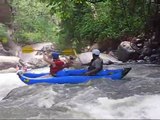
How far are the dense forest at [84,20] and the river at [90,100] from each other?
12.3 ft

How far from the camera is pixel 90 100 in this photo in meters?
7.23

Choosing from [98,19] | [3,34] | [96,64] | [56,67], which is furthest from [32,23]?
[96,64]

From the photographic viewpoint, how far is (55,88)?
8562mm

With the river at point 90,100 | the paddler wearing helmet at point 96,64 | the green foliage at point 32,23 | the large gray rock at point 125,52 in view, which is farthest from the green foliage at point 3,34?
the paddler wearing helmet at point 96,64

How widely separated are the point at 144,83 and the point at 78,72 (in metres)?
1.77

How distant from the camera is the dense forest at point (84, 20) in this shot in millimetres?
13781

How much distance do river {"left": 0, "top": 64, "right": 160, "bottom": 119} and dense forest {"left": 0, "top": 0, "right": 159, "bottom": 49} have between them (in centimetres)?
374

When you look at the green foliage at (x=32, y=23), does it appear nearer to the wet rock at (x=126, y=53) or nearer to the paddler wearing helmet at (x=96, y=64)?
the wet rock at (x=126, y=53)

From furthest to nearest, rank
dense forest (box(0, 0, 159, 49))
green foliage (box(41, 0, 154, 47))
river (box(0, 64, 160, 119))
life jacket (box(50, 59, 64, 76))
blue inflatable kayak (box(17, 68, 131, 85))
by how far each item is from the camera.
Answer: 1. dense forest (box(0, 0, 159, 49))
2. green foliage (box(41, 0, 154, 47))
3. life jacket (box(50, 59, 64, 76))
4. blue inflatable kayak (box(17, 68, 131, 85))
5. river (box(0, 64, 160, 119))

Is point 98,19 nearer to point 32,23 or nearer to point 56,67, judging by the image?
point 56,67

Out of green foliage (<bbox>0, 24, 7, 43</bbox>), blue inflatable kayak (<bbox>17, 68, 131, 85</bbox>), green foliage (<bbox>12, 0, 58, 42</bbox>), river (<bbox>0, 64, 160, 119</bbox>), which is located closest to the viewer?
river (<bbox>0, 64, 160, 119</bbox>)

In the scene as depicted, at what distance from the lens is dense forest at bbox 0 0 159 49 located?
13.8 m

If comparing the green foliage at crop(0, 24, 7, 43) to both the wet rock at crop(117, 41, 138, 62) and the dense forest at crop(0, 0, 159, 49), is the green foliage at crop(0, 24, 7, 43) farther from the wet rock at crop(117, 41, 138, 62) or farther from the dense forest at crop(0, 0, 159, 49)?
the wet rock at crop(117, 41, 138, 62)

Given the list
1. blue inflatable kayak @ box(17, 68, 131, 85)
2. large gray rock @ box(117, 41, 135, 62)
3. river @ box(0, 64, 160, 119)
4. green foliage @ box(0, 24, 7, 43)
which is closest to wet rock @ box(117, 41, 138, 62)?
large gray rock @ box(117, 41, 135, 62)
